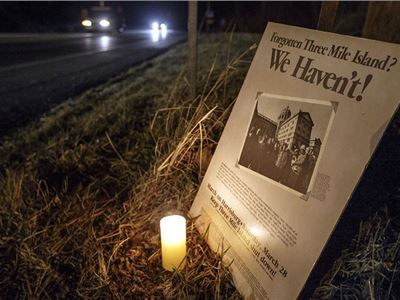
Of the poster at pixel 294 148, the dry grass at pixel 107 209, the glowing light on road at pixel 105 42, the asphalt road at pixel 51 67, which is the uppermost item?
the poster at pixel 294 148

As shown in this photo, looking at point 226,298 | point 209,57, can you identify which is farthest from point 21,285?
point 209,57

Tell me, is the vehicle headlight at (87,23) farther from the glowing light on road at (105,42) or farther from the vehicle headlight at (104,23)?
the glowing light on road at (105,42)

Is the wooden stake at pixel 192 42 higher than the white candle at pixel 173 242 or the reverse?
higher

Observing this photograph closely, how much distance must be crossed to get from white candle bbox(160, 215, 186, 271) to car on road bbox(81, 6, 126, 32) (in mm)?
14022

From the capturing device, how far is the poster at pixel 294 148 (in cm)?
158

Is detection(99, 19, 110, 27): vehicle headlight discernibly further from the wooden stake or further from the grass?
the wooden stake

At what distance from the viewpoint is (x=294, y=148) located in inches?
72.2

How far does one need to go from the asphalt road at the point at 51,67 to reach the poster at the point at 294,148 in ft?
11.8

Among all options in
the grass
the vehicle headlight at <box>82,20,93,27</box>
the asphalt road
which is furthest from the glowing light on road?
the grass

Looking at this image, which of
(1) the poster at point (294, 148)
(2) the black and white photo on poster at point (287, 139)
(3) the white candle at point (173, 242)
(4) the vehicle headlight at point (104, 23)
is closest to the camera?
(1) the poster at point (294, 148)

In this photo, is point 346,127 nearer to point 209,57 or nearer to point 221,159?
point 221,159

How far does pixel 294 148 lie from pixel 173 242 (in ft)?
2.70

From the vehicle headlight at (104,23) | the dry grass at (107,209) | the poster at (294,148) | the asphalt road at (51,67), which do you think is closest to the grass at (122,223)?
the dry grass at (107,209)

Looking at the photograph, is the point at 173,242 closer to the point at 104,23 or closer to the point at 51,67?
the point at 51,67
